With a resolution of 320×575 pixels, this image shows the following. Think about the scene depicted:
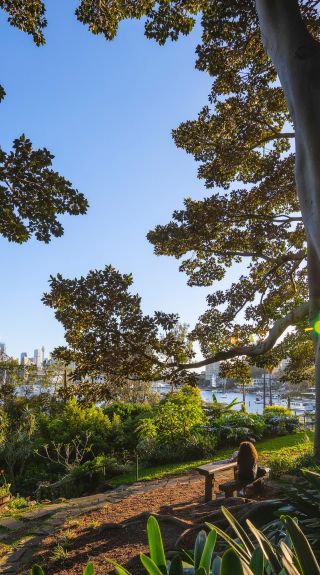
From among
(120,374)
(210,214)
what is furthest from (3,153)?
(210,214)

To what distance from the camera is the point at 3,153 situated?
3.86 m

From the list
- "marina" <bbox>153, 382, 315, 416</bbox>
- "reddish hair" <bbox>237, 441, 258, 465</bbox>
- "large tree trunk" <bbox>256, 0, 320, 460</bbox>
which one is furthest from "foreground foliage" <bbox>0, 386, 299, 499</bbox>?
"large tree trunk" <bbox>256, 0, 320, 460</bbox>

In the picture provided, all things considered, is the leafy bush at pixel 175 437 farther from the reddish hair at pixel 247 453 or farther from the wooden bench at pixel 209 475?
the reddish hair at pixel 247 453

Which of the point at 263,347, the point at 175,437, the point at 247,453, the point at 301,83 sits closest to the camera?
the point at 301,83

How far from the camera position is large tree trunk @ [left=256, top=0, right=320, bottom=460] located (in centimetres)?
332

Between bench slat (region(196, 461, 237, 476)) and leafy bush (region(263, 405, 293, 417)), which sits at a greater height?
bench slat (region(196, 461, 237, 476))

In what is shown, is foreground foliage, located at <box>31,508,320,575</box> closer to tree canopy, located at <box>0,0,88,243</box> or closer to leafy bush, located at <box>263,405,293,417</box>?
tree canopy, located at <box>0,0,88,243</box>

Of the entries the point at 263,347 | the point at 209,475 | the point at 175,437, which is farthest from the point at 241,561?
the point at 175,437

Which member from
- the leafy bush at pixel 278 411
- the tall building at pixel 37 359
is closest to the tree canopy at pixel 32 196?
the leafy bush at pixel 278 411

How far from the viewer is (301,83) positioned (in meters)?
3.49

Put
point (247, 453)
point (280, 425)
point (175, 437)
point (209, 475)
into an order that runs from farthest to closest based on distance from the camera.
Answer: point (280, 425) → point (175, 437) → point (209, 475) → point (247, 453)

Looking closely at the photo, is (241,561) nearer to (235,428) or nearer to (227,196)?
(227,196)

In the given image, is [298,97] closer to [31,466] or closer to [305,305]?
[305,305]

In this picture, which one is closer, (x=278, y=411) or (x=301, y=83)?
(x=301, y=83)
